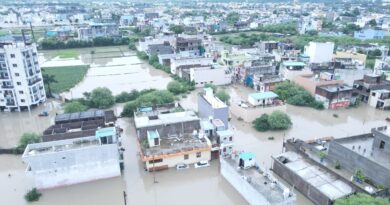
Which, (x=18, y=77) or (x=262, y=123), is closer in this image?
(x=262, y=123)

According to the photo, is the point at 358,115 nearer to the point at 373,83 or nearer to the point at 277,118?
the point at 373,83

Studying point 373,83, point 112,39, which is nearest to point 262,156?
point 373,83

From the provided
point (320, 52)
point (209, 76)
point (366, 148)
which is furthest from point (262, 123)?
point (320, 52)

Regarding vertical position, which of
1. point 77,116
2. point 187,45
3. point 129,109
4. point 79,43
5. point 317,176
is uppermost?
point 187,45

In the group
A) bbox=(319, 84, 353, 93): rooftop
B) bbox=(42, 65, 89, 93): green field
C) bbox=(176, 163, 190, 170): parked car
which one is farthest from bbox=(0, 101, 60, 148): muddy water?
bbox=(319, 84, 353, 93): rooftop

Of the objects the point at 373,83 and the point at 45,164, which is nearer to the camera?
the point at 45,164

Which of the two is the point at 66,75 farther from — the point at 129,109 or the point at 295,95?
the point at 295,95
